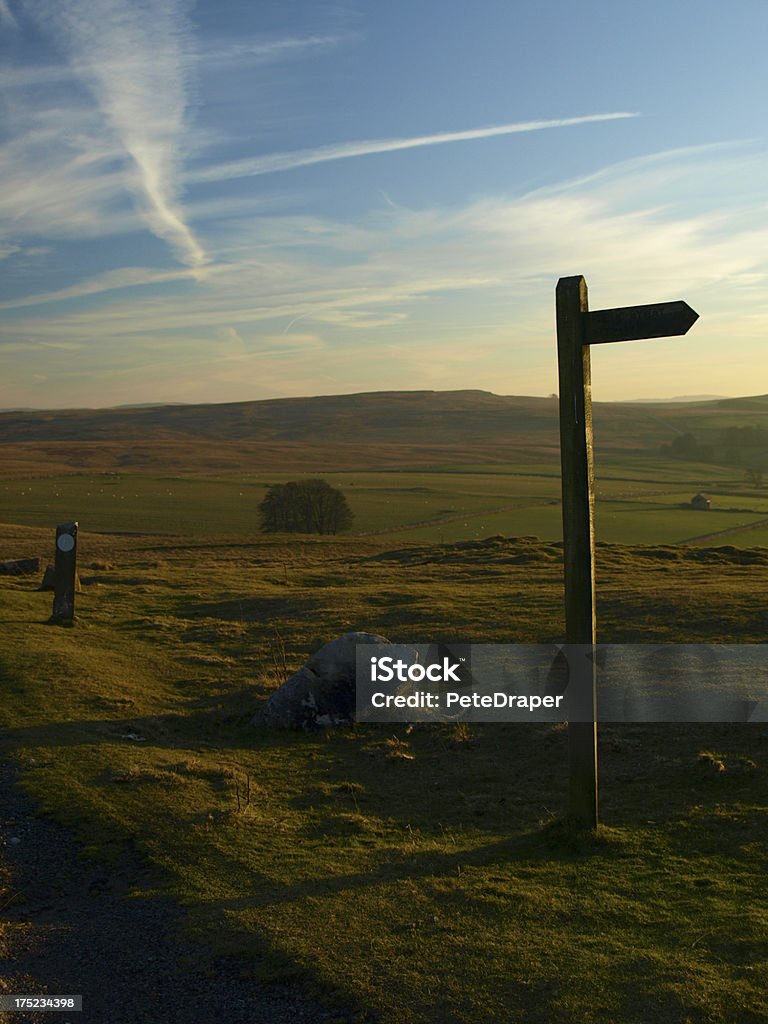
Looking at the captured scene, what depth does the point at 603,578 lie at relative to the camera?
27812 mm

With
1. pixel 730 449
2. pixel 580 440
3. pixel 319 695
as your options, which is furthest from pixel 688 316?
pixel 730 449

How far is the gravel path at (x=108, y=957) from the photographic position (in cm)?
588

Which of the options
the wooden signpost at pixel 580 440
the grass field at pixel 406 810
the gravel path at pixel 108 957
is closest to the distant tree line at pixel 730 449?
the grass field at pixel 406 810

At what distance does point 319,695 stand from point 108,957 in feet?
22.2

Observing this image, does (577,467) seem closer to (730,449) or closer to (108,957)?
(108,957)

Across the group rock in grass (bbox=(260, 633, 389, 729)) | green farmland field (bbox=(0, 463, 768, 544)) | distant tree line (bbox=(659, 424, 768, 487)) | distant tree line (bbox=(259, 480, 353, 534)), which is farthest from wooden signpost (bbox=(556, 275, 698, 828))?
distant tree line (bbox=(659, 424, 768, 487))

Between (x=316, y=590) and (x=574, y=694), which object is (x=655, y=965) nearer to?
(x=574, y=694)

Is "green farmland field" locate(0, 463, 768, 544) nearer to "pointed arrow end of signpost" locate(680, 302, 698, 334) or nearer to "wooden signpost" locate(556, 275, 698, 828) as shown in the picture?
"wooden signpost" locate(556, 275, 698, 828)

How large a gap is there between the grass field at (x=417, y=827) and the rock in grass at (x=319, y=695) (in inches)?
16.8

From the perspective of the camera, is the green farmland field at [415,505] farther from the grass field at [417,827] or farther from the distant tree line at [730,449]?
the grass field at [417,827]

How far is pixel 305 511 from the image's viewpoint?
68.8 meters

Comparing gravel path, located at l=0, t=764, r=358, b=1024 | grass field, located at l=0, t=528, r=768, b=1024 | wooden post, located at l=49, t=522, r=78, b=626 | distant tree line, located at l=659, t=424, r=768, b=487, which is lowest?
gravel path, located at l=0, t=764, r=358, b=1024

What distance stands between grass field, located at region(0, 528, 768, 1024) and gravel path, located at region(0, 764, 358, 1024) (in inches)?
8.1

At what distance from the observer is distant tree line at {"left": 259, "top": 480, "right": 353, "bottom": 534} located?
2694 inches
